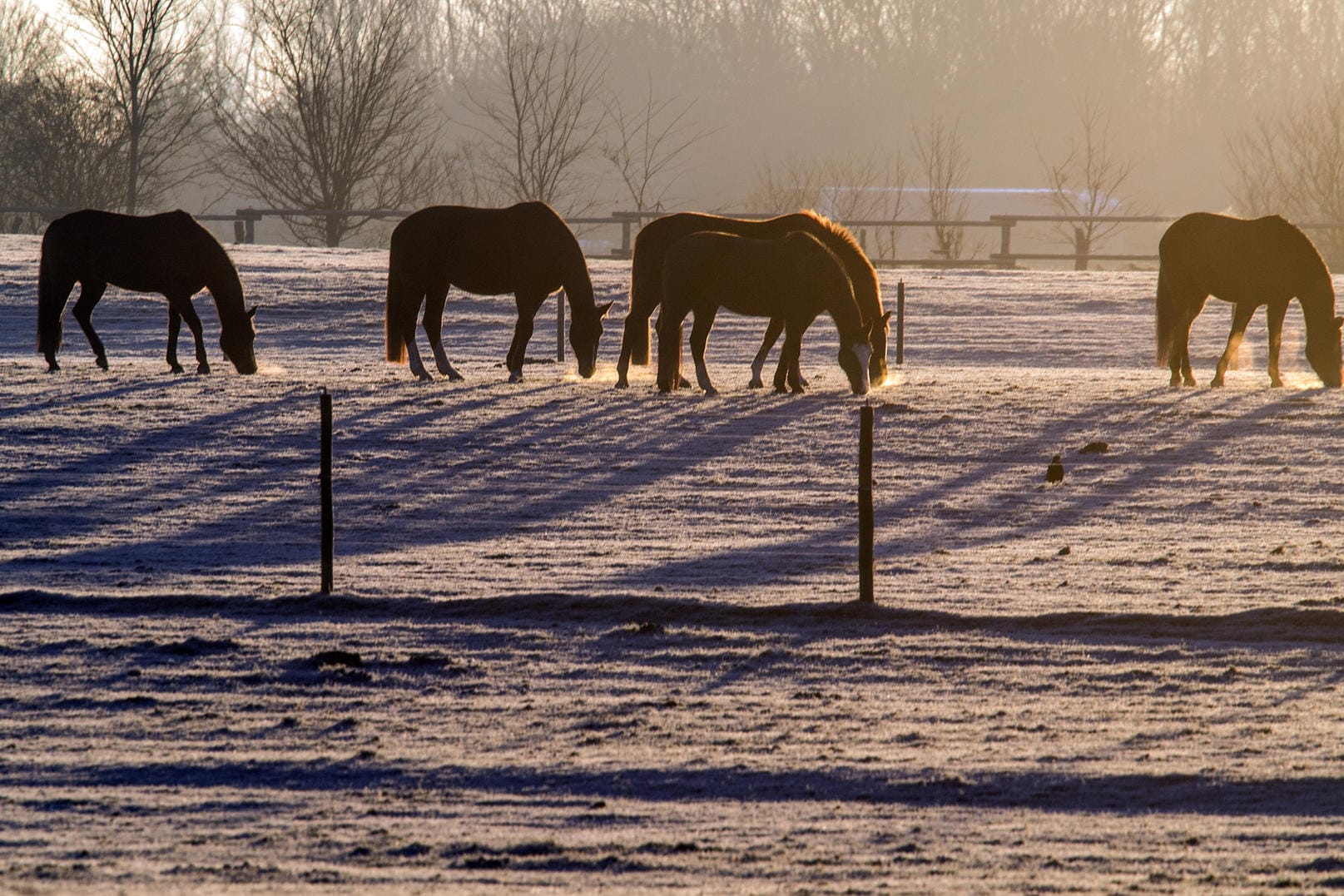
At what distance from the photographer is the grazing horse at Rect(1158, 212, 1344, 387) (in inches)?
637

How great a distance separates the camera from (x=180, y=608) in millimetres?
7457

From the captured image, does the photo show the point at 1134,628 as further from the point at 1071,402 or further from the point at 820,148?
the point at 820,148

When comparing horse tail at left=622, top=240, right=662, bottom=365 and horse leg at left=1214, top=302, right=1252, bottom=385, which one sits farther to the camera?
horse leg at left=1214, top=302, right=1252, bottom=385

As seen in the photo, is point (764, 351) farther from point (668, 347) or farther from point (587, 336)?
point (587, 336)

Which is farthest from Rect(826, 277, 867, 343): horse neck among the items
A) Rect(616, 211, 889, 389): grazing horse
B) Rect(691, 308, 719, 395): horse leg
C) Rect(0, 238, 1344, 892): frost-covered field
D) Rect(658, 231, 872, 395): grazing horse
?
Rect(691, 308, 719, 395): horse leg

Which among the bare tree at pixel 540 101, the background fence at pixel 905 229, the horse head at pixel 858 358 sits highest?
the bare tree at pixel 540 101

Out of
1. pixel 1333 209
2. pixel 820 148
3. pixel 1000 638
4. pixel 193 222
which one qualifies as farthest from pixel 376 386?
pixel 820 148

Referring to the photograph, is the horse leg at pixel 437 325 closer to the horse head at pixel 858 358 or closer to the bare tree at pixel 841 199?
the horse head at pixel 858 358

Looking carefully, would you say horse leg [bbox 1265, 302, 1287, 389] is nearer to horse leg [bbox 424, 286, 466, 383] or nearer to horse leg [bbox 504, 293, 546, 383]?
horse leg [bbox 504, 293, 546, 383]

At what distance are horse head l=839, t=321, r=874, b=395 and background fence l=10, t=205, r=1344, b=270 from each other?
6.75 m

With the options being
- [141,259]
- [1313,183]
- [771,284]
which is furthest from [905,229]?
[141,259]

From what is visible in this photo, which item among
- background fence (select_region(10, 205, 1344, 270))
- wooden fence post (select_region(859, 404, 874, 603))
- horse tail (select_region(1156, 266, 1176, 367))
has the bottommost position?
wooden fence post (select_region(859, 404, 874, 603))

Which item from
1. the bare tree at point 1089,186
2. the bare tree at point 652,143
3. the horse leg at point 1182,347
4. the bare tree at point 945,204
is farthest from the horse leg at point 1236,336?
the bare tree at point 652,143

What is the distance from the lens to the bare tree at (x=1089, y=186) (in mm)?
44037
